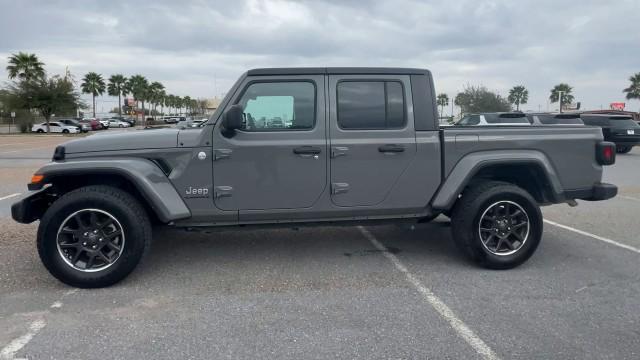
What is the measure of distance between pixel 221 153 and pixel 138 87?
87.6m

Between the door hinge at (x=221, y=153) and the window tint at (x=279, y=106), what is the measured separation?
27 centimetres

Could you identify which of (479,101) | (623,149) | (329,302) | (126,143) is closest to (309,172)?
(329,302)

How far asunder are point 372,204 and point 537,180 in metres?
1.77

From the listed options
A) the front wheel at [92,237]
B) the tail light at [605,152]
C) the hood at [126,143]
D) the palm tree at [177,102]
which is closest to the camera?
the front wheel at [92,237]

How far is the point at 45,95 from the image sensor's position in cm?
4709

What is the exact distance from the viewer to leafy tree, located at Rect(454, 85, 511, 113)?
4820 cm

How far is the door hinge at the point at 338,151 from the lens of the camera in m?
4.48

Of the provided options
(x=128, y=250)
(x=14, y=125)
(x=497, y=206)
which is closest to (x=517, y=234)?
(x=497, y=206)

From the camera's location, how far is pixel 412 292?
414 centimetres

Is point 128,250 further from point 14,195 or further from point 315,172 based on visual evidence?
point 14,195

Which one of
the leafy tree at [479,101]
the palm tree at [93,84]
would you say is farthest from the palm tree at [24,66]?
the leafy tree at [479,101]

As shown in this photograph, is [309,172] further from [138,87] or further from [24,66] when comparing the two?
[138,87]

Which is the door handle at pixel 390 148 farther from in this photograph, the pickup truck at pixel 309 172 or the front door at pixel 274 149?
the front door at pixel 274 149

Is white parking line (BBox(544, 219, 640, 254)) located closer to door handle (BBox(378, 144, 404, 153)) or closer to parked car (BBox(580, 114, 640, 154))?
door handle (BBox(378, 144, 404, 153))
